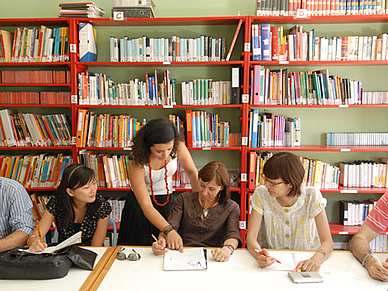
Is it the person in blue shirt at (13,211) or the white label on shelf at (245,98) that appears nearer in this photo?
the person in blue shirt at (13,211)

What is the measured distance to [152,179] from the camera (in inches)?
87.6

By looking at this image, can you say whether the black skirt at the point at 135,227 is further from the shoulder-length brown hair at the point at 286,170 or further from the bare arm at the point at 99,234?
the shoulder-length brown hair at the point at 286,170

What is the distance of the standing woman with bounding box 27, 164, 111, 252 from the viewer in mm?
2006

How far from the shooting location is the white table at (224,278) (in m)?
1.39

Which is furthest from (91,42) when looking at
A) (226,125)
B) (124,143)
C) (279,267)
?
(279,267)

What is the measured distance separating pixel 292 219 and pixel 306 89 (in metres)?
1.71

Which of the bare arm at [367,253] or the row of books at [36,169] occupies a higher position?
the row of books at [36,169]

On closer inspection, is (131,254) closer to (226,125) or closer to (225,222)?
(225,222)

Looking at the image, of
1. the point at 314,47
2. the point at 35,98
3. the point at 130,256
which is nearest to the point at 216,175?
the point at 130,256

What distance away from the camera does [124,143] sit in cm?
322

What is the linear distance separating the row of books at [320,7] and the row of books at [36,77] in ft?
6.57

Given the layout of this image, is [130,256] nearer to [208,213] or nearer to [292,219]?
[208,213]

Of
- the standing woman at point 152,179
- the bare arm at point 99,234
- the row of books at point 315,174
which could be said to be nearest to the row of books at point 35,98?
the standing woman at point 152,179

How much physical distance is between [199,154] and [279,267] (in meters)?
2.10
